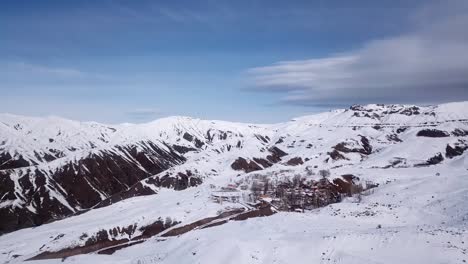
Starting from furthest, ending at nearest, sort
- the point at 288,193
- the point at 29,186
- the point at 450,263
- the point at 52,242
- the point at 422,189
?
the point at 29,186 → the point at 288,193 → the point at 52,242 → the point at 422,189 → the point at 450,263

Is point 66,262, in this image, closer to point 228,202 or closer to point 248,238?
point 248,238

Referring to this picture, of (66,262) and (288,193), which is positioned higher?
(66,262)

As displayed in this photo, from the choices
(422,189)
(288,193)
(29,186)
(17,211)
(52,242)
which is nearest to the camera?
(422,189)

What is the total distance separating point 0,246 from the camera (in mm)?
98750

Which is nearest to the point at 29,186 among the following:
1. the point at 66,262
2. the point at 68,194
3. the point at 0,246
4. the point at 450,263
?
the point at 68,194

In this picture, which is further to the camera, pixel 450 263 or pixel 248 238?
pixel 248 238

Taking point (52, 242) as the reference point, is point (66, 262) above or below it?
above

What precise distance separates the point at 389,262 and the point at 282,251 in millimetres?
9194

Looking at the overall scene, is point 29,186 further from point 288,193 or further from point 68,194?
point 288,193

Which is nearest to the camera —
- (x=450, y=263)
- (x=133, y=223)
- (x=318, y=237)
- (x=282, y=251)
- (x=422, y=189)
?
(x=450, y=263)

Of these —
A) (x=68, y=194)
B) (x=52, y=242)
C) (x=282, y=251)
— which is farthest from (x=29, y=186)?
(x=282, y=251)

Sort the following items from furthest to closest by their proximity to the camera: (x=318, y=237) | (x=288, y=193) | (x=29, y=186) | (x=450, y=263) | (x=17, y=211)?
(x=29, y=186), (x=17, y=211), (x=288, y=193), (x=318, y=237), (x=450, y=263)

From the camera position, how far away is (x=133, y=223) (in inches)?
4050

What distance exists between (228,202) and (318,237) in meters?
76.2
